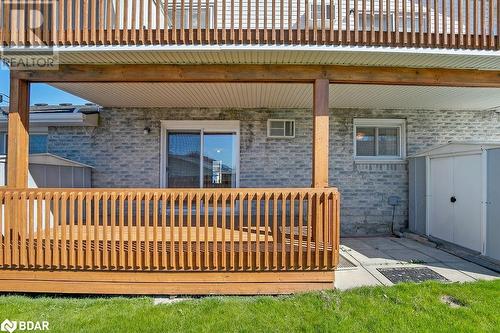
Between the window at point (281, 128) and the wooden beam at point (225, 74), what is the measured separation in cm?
281

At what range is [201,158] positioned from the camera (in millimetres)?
7238

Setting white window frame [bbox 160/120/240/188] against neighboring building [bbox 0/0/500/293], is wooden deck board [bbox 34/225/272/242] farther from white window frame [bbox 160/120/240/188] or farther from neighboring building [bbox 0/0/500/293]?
white window frame [bbox 160/120/240/188]

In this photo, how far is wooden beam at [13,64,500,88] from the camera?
14.1 ft

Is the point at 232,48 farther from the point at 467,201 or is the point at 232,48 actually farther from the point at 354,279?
the point at 467,201

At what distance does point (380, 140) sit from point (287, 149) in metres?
2.36

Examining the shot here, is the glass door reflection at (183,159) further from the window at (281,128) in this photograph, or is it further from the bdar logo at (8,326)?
the bdar logo at (8,326)

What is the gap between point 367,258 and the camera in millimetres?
5234

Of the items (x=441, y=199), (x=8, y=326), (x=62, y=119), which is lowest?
(x=8, y=326)

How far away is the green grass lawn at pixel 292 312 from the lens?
317 centimetres

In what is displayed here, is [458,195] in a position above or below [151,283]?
above

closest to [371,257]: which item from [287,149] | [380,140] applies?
[287,149]

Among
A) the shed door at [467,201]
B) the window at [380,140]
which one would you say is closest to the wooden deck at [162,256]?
the shed door at [467,201]

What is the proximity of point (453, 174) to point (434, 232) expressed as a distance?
136 centimetres

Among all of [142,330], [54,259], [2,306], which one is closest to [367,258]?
[142,330]
